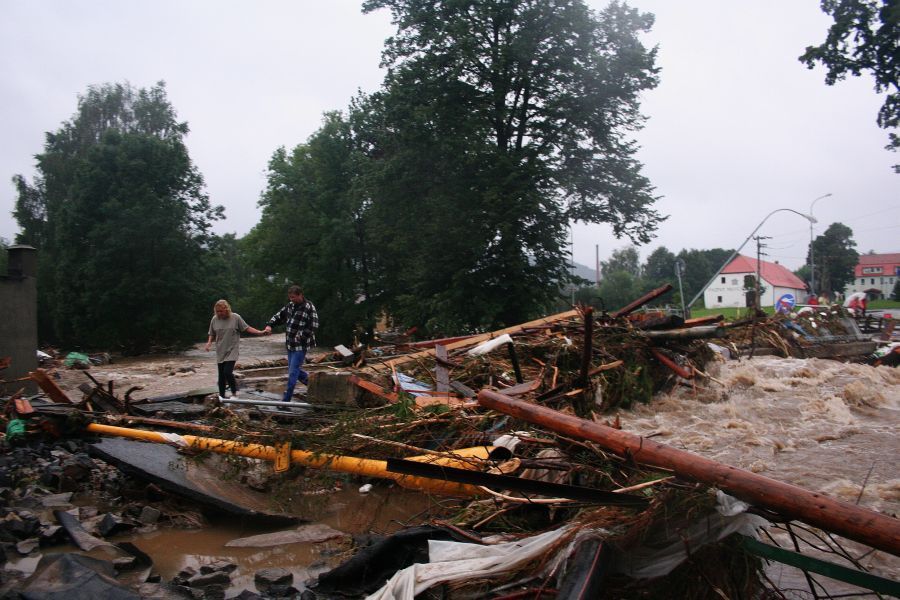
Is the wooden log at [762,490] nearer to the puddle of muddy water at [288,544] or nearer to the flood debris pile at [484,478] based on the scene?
the flood debris pile at [484,478]

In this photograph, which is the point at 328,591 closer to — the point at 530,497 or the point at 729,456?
the point at 530,497

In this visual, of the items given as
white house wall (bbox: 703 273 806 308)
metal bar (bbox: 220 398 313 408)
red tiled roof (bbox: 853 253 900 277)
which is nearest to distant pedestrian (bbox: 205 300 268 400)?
metal bar (bbox: 220 398 313 408)

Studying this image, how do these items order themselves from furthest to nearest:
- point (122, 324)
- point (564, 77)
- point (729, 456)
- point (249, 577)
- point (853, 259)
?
point (853, 259), point (122, 324), point (564, 77), point (729, 456), point (249, 577)

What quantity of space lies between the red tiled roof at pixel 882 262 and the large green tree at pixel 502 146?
10437 cm

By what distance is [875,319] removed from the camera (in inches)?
898

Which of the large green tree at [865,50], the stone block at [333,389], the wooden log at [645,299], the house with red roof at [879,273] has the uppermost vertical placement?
the large green tree at [865,50]

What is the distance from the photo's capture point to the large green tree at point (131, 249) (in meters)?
33.0

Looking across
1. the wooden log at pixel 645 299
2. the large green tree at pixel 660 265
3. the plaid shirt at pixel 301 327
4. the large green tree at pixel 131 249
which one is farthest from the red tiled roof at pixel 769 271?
the plaid shirt at pixel 301 327

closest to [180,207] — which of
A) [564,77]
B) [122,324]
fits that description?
[122,324]

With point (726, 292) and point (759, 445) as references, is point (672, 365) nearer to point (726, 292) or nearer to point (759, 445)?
point (759, 445)

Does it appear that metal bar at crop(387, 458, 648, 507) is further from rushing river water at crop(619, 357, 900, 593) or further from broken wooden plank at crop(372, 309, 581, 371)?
broken wooden plank at crop(372, 309, 581, 371)

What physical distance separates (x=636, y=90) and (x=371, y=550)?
73.0 ft

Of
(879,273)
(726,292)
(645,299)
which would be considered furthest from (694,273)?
(645,299)

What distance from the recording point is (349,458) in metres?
4.82
